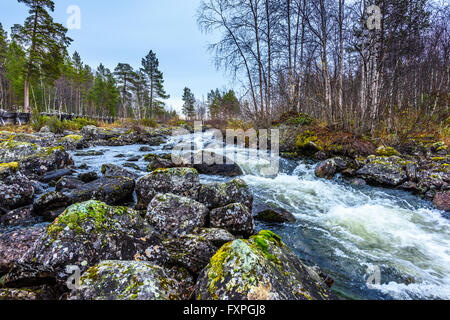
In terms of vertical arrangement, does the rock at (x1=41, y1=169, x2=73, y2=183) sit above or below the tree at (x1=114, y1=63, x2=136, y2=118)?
below

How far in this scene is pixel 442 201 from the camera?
4840mm

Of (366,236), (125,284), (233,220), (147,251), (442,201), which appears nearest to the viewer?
(125,284)

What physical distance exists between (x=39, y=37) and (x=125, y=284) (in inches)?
1146

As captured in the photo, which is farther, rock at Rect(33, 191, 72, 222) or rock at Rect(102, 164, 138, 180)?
rock at Rect(102, 164, 138, 180)

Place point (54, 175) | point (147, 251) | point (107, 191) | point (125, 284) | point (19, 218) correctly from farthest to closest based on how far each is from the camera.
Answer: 1. point (54, 175)
2. point (107, 191)
3. point (19, 218)
4. point (147, 251)
5. point (125, 284)

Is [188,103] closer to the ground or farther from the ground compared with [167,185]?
farther from the ground

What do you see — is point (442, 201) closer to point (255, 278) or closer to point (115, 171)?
point (255, 278)

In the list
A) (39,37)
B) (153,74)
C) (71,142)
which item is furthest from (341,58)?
(153,74)

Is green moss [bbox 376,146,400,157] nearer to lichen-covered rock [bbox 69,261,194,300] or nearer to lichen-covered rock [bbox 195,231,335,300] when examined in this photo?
lichen-covered rock [bbox 195,231,335,300]

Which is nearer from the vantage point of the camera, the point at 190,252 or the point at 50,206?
the point at 190,252

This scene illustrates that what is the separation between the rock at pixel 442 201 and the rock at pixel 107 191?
7.82 metres

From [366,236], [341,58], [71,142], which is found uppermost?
[341,58]

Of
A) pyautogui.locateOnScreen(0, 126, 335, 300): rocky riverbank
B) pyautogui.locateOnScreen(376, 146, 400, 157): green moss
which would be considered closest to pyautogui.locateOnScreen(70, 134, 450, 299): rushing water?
pyautogui.locateOnScreen(0, 126, 335, 300): rocky riverbank

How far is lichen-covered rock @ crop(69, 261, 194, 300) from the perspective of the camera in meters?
1.41
